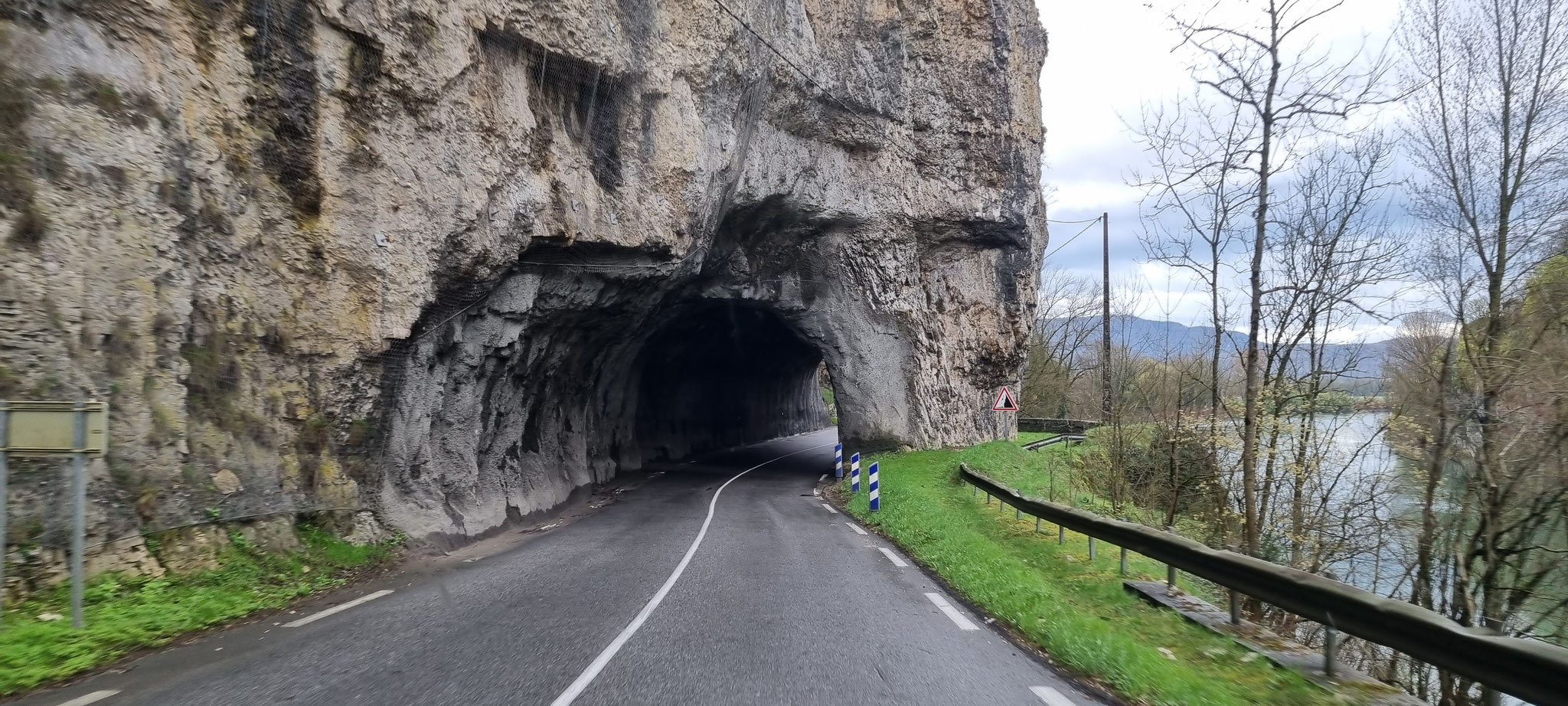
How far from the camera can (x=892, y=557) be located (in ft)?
33.5

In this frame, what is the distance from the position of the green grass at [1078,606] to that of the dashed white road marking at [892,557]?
0.89 ft

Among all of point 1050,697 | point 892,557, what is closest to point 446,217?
point 892,557

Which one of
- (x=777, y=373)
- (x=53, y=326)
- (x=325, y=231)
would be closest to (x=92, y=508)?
(x=53, y=326)

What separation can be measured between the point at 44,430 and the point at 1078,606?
8.31 m

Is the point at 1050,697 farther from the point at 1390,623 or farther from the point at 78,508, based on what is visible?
the point at 78,508

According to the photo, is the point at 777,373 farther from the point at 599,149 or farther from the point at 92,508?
the point at 92,508

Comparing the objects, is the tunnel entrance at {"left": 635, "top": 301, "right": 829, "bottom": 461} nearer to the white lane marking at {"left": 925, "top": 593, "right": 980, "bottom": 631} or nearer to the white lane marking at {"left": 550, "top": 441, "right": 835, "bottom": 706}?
the white lane marking at {"left": 550, "top": 441, "right": 835, "bottom": 706}

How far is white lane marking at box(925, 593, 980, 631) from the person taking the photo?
6594 mm

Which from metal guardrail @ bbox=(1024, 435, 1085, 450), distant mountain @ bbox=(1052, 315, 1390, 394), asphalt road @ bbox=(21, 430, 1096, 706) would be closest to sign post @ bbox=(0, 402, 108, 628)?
asphalt road @ bbox=(21, 430, 1096, 706)

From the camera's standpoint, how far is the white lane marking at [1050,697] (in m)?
4.71

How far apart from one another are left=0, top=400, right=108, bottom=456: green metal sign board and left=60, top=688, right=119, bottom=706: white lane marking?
1865 millimetres

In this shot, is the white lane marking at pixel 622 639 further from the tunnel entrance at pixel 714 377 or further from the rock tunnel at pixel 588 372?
the tunnel entrance at pixel 714 377

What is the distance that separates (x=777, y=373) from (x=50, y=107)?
33.9 meters

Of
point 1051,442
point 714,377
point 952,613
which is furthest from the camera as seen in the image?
point 714,377
